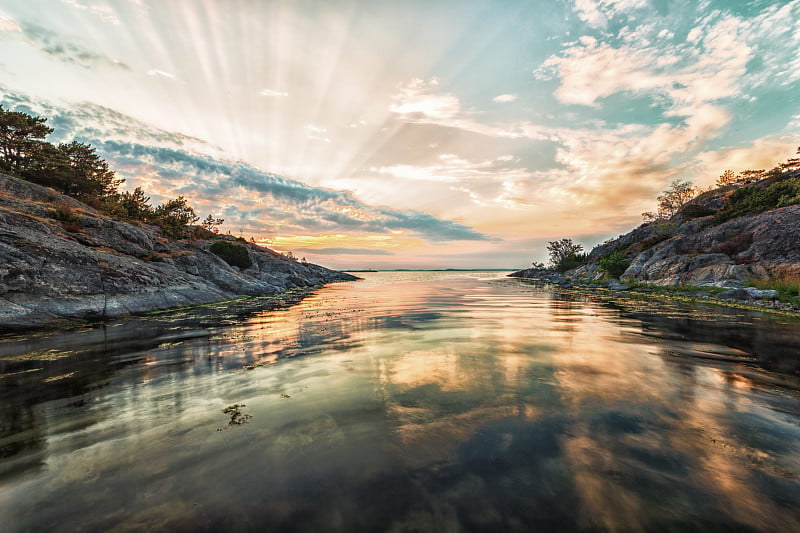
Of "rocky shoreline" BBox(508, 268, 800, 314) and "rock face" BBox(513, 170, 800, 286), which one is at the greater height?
"rock face" BBox(513, 170, 800, 286)

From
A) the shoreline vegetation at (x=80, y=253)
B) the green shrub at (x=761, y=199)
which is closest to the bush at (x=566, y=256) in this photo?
the green shrub at (x=761, y=199)

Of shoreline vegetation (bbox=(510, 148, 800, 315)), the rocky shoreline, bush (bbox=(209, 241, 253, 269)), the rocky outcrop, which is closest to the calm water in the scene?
the rocky shoreline

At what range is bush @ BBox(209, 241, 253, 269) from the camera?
1465 inches

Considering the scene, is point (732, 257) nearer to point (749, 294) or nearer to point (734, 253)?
point (734, 253)

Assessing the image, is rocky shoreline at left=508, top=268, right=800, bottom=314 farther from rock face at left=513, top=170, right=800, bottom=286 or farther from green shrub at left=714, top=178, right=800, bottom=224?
green shrub at left=714, top=178, right=800, bottom=224

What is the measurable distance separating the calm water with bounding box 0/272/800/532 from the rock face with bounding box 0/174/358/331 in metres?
5.58

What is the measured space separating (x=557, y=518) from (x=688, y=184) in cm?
11262

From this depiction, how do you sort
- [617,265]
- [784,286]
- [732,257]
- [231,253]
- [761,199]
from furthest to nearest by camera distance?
1. [617,265]
2. [231,253]
3. [761,199]
4. [732,257]
5. [784,286]

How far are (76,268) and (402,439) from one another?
20.2 meters

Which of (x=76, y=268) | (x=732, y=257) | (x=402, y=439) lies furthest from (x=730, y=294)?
(x=76, y=268)

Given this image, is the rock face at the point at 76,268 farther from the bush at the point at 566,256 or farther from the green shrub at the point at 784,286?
the bush at the point at 566,256

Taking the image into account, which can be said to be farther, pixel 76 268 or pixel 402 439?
pixel 76 268

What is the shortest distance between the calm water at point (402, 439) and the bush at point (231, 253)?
30.1 metres

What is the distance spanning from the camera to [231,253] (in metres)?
37.4
